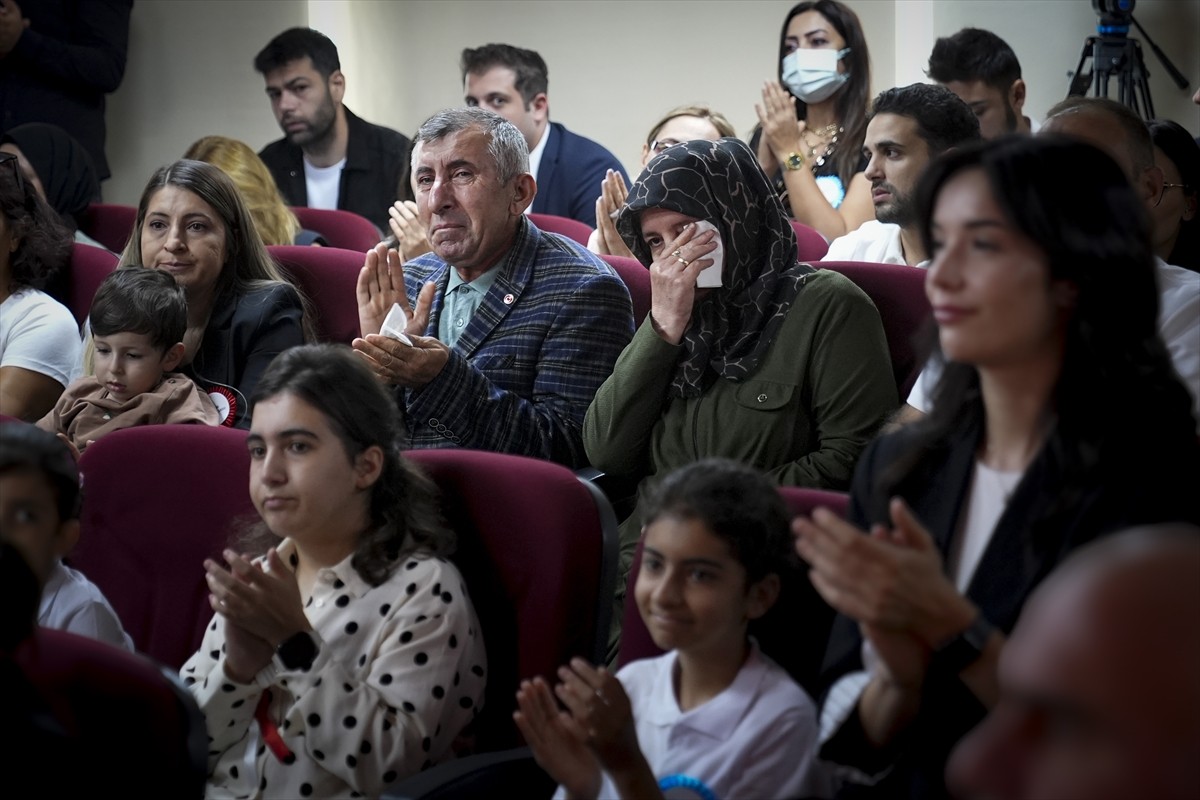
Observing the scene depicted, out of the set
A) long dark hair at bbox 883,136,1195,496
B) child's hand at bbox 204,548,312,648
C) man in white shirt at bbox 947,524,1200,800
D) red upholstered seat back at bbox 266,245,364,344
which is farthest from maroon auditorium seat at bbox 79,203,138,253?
man in white shirt at bbox 947,524,1200,800

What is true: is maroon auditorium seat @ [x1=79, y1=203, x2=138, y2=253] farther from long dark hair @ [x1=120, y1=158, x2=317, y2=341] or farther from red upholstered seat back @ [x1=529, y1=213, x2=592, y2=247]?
red upholstered seat back @ [x1=529, y1=213, x2=592, y2=247]

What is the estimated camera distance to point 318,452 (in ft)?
6.61

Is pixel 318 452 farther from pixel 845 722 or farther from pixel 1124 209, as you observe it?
pixel 1124 209

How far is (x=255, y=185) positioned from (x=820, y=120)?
167cm

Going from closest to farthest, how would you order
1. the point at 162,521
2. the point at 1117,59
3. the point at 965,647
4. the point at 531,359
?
the point at 965,647 → the point at 162,521 → the point at 531,359 → the point at 1117,59

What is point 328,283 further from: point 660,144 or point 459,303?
point 660,144

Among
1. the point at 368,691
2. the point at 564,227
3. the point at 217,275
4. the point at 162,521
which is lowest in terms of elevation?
the point at 368,691

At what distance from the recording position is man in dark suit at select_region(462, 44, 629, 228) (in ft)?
16.1

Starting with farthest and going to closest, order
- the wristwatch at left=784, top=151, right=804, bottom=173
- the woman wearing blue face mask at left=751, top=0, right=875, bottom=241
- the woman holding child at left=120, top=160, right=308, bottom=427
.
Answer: the wristwatch at left=784, top=151, right=804, bottom=173 < the woman wearing blue face mask at left=751, top=0, right=875, bottom=241 < the woman holding child at left=120, top=160, right=308, bottom=427

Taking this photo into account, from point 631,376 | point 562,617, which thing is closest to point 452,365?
point 631,376

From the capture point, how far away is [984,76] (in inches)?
159

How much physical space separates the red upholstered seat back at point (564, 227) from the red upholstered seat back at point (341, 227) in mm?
542

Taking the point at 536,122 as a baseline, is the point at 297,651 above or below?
below

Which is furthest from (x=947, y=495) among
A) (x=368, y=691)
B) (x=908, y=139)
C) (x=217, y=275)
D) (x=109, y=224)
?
(x=109, y=224)
